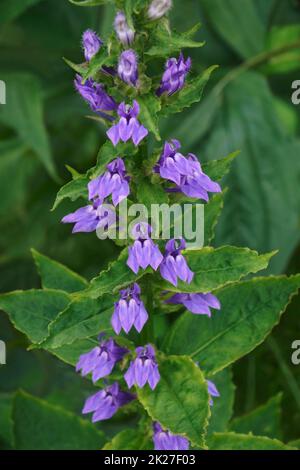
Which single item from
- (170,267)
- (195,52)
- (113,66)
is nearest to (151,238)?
(170,267)

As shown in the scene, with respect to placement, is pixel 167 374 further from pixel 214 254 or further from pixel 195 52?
pixel 195 52

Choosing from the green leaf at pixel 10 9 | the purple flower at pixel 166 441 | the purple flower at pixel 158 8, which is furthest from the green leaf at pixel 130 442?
the green leaf at pixel 10 9

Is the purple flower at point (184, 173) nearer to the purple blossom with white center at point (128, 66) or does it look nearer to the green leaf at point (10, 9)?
the purple blossom with white center at point (128, 66)

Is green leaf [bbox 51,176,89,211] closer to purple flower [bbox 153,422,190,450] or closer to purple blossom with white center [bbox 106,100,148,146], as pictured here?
purple blossom with white center [bbox 106,100,148,146]

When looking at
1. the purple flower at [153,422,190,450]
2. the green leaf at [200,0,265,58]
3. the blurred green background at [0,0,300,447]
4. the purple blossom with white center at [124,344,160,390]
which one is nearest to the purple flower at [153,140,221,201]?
the purple blossom with white center at [124,344,160,390]

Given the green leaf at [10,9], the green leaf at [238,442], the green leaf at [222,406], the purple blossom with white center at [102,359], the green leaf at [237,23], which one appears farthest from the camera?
the green leaf at [237,23]
